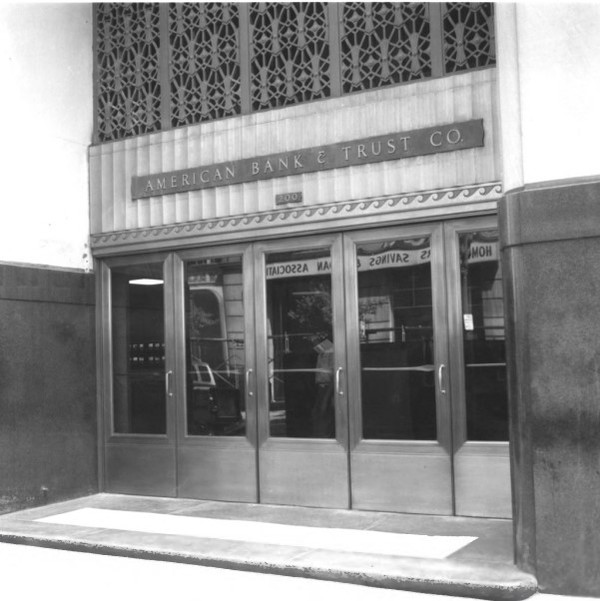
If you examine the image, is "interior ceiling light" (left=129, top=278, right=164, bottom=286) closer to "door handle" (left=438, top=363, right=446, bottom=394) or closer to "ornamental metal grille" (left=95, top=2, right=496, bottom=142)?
"ornamental metal grille" (left=95, top=2, right=496, bottom=142)

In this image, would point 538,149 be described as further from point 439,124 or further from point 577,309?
point 439,124

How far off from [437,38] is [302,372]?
3039 mm

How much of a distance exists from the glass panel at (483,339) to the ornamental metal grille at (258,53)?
1520 millimetres

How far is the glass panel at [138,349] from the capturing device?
8516mm

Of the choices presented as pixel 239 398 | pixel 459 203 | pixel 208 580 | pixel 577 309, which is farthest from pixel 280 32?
pixel 208 580

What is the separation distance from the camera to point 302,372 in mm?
7770

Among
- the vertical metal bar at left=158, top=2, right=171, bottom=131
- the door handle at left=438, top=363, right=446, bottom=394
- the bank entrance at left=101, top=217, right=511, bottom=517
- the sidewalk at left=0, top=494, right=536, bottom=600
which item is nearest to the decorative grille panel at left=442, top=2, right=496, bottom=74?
the bank entrance at left=101, top=217, right=511, bottom=517

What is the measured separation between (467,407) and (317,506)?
160 centimetres

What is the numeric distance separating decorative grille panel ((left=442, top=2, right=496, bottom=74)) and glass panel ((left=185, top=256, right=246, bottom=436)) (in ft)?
8.49

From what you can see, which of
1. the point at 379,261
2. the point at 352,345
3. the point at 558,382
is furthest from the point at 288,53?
the point at 558,382

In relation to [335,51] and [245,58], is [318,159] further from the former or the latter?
[245,58]

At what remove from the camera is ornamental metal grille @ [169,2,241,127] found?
8203mm

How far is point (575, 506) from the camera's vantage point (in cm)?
504

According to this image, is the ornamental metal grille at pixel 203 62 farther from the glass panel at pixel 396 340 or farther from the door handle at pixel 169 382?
the door handle at pixel 169 382
